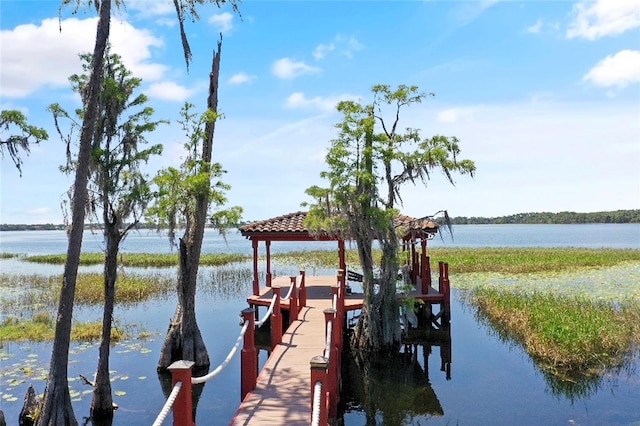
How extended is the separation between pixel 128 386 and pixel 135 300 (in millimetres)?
12912

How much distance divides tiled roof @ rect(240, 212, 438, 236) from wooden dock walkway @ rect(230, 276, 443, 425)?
3001 mm

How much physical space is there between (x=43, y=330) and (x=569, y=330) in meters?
16.5

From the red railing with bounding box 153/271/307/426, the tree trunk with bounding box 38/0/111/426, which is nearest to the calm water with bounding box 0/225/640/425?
the tree trunk with bounding box 38/0/111/426

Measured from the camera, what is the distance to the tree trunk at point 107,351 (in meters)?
10.2

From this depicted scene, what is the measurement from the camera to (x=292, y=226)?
1805 centimetres

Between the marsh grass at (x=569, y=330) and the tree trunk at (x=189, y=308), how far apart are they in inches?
341

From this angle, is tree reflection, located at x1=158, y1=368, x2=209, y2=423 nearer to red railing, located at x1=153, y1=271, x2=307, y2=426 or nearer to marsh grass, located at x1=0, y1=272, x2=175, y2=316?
red railing, located at x1=153, y1=271, x2=307, y2=426

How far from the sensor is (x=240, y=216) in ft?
42.7

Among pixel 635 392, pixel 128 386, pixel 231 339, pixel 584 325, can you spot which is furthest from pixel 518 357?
pixel 128 386

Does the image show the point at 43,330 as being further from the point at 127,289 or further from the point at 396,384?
the point at 396,384

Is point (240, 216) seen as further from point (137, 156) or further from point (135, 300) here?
point (135, 300)

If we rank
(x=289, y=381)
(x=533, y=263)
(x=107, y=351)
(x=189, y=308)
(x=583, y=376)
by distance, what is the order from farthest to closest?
(x=533, y=263) < (x=189, y=308) < (x=583, y=376) < (x=107, y=351) < (x=289, y=381)

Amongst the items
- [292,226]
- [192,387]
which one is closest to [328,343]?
[192,387]

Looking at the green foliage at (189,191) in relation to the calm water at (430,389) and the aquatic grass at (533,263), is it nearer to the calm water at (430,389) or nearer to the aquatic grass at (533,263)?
the calm water at (430,389)
